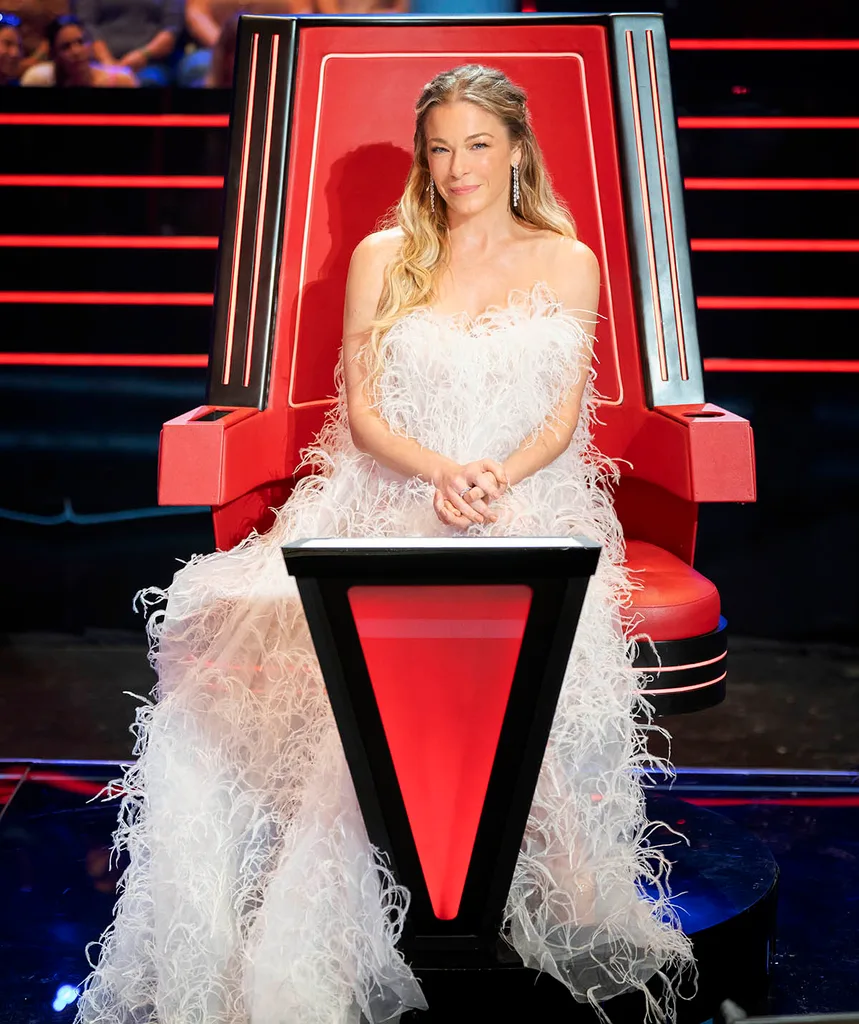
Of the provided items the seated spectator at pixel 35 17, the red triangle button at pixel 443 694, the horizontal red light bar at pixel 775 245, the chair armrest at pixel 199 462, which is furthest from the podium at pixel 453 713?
the seated spectator at pixel 35 17

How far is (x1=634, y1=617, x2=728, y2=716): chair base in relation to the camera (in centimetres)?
192

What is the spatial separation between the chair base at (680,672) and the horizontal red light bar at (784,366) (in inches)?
76.4

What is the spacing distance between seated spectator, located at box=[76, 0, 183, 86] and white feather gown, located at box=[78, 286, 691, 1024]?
2.19 meters

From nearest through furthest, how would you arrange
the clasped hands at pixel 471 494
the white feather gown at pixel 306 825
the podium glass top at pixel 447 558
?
1. the podium glass top at pixel 447 558
2. the white feather gown at pixel 306 825
3. the clasped hands at pixel 471 494

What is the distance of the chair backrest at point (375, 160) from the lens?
2.46 meters

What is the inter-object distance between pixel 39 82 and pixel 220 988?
9.94 ft

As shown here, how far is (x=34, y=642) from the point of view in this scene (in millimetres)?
4035

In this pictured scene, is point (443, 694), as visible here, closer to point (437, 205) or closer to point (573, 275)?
point (573, 275)

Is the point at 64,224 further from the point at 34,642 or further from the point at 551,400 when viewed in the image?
the point at 551,400

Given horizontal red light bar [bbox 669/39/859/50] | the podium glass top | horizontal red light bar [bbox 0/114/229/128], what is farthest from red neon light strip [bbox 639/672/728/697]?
horizontal red light bar [bbox 0/114/229/128]

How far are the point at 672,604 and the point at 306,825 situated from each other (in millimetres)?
696

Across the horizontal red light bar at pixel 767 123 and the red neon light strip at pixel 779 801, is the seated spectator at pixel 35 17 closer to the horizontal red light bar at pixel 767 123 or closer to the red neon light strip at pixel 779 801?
the horizontal red light bar at pixel 767 123

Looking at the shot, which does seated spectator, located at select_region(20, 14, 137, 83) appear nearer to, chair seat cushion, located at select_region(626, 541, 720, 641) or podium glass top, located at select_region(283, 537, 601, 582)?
chair seat cushion, located at select_region(626, 541, 720, 641)

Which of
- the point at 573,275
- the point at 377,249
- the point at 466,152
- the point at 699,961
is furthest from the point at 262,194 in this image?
the point at 699,961
